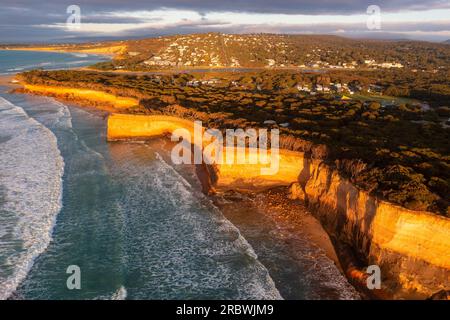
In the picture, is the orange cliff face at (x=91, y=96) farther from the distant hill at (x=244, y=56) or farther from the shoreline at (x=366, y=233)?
the distant hill at (x=244, y=56)

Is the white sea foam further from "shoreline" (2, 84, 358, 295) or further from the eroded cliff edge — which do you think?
the eroded cliff edge

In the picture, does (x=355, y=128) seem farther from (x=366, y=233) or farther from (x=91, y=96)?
(x=91, y=96)

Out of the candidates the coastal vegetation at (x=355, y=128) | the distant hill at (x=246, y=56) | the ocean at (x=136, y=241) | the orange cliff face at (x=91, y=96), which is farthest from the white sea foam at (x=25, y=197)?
the distant hill at (x=246, y=56)

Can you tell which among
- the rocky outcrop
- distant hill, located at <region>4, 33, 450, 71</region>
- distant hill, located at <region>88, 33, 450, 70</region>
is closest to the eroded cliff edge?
the rocky outcrop

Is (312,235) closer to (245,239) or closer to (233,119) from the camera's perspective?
(245,239)
